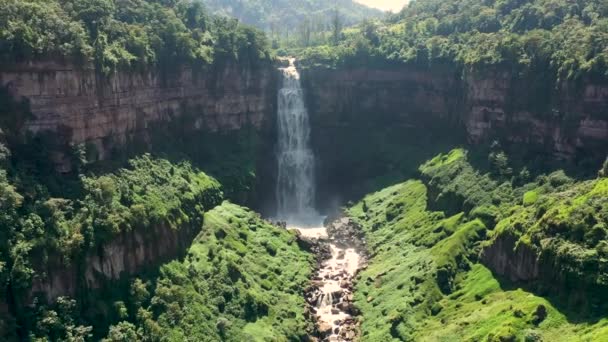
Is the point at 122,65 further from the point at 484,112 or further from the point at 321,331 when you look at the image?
the point at 484,112

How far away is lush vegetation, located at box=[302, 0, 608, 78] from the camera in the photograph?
314 feet

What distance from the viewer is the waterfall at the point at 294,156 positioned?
130 meters

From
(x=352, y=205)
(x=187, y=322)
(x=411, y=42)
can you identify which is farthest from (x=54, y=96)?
→ (x=411, y=42)

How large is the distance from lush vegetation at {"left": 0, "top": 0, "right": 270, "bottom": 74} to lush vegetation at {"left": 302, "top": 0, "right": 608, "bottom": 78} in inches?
956

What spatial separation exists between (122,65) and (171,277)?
3427cm

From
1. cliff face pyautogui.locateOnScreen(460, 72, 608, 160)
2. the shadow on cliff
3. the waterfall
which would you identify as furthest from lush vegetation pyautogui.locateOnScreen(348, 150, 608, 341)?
the waterfall

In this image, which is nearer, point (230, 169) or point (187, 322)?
point (187, 322)

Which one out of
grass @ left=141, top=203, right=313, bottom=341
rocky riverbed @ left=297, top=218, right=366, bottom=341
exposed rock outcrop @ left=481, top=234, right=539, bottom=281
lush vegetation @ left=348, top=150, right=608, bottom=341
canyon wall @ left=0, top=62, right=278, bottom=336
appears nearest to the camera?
lush vegetation @ left=348, top=150, right=608, bottom=341

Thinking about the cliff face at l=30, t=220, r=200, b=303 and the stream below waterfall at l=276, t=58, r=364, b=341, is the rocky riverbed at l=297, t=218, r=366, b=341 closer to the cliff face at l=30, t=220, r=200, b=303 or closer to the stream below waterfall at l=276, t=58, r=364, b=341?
the stream below waterfall at l=276, t=58, r=364, b=341

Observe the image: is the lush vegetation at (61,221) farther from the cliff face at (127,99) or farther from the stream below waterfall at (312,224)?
the stream below waterfall at (312,224)

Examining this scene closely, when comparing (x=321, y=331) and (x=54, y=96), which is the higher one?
(x=54, y=96)

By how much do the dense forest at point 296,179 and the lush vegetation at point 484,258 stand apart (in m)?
0.30

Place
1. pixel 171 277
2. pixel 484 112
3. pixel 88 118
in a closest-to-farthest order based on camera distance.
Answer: pixel 171 277 → pixel 88 118 → pixel 484 112

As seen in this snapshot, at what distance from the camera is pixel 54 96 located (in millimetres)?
76500
